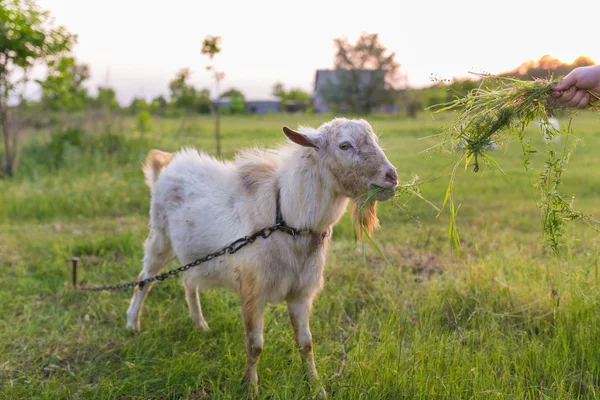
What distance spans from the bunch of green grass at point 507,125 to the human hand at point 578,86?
45 millimetres

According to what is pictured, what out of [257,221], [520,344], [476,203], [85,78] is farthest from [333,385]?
[85,78]

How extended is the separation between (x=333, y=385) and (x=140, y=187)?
6882mm

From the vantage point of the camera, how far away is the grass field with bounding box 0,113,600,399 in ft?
11.0

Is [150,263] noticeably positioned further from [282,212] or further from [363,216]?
[363,216]

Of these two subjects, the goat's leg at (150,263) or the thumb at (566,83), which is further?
the goat's leg at (150,263)

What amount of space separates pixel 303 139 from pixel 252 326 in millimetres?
1365

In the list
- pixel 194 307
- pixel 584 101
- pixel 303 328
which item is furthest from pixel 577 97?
pixel 194 307

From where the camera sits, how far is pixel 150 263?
4.62 metres

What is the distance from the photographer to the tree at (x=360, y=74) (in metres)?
23.8

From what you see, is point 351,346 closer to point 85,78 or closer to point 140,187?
point 140,187

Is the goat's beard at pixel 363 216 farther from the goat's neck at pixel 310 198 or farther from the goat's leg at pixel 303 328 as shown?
the goat's leg at pixel 303 328

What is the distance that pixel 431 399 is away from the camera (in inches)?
122

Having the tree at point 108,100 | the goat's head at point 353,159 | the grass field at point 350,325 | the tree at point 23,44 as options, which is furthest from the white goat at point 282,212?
the tree at point 108,100

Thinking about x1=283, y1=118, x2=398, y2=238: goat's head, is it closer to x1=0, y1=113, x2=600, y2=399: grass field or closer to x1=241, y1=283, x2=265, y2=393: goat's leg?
x1=0, y1=113, x2=600, y2=399: grass field
